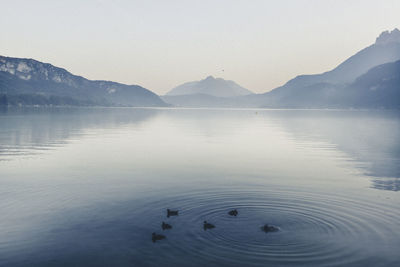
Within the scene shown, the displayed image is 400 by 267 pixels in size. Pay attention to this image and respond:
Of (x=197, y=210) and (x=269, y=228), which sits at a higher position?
(x=269, y=228)

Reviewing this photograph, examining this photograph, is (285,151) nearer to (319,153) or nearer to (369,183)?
(319,153)

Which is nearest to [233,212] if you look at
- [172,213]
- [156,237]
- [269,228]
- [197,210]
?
[197,210]

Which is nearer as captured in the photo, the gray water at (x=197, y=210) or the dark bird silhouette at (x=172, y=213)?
the gray water at (x=197, y=210)

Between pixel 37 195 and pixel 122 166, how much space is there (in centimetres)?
1506

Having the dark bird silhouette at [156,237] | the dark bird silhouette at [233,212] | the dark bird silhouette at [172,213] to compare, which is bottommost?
the dark bird silhouette at [156,237]

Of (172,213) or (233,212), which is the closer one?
(172,213)

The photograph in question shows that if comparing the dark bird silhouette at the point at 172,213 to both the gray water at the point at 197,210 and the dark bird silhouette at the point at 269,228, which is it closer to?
the gray water at the point at 197,210

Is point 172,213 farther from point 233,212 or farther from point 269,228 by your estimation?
point 269,228

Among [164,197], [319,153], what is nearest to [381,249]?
[164,197]

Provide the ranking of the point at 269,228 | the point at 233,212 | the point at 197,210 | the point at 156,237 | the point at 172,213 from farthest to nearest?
1. the point at 197,210
2. the point at 233,212
3. the point at 172,213
4. the point at 269,228
5. the point at 156,237

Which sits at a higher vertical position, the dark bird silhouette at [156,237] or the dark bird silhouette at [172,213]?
the dark bird silhouette at [172,213]

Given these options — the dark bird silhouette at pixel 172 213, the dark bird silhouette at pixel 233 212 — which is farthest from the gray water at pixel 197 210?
the dark bird silhouette at pixel 172 213

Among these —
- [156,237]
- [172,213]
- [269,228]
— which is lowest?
[156,237]

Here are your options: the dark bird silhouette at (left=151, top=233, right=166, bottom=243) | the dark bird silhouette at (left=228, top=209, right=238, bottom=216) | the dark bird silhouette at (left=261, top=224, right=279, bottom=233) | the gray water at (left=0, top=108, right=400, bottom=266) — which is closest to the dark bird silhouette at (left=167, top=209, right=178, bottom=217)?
the gray water at (left=0, top=108, right=400, bottom=266)
